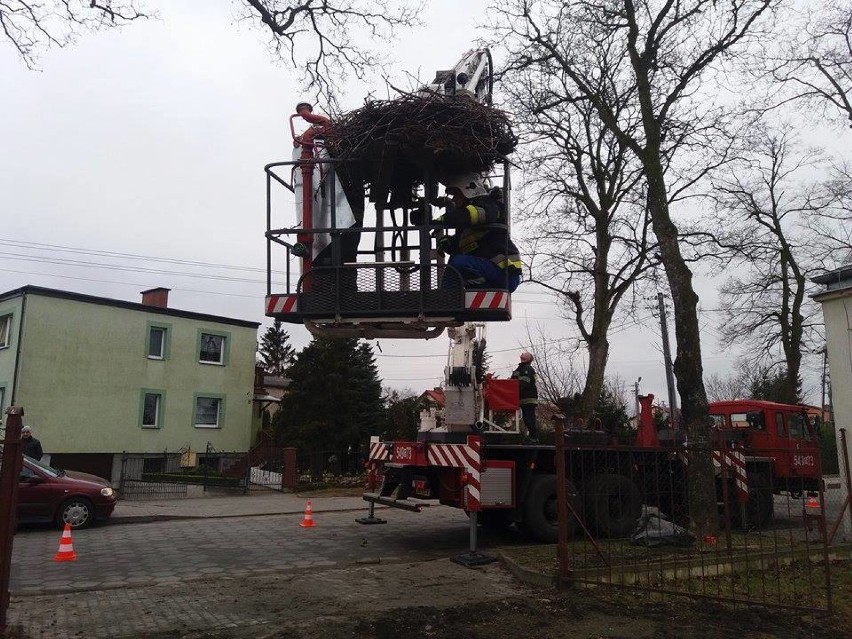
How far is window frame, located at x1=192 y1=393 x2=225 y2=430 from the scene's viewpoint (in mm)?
29281

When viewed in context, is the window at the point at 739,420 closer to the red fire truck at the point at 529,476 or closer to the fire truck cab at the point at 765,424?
the fire truck cab at the point at 765,424

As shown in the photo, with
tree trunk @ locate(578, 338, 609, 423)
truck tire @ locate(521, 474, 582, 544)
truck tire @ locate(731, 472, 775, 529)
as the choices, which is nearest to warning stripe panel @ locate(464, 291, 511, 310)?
truck tire @ locate(521, 474, 582, 544)

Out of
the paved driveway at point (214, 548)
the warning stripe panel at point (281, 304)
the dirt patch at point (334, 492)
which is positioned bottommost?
the paved driveway at point (214, 548)

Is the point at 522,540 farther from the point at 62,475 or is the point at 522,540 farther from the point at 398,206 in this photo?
the point at 62,475

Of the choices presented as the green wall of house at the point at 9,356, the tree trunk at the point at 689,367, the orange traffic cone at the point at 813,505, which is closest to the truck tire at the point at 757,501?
the tree trunk at the point at 689,367

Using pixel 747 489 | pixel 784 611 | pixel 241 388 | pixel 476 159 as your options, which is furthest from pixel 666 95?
pixel 241 388

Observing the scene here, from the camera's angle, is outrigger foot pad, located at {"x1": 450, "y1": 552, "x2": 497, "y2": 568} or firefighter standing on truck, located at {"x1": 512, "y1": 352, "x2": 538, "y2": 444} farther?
firefighter standing on truck, located at {"x1": 512, "y1": 352, "x2": 538, "y2": 444}

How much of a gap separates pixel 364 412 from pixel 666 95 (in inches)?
776

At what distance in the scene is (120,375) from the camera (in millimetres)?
26812

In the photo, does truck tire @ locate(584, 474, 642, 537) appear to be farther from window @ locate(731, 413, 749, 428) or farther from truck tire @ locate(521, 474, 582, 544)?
window @ locate(731, 413, 749, 428)

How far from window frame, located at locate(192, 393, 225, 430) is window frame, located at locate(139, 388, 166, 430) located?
1423 millimetres

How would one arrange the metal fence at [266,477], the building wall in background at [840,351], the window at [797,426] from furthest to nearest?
the metal fence at [266,477], the window at [797,426], the building wall in background at [840,351]

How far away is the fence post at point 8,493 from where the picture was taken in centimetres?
543

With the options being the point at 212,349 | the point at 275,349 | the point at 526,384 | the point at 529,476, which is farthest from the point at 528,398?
the point at 275,349
